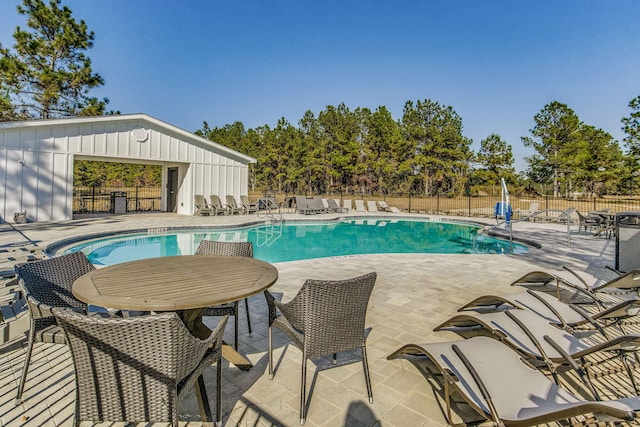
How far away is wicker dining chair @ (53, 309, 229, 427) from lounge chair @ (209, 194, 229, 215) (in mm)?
14254

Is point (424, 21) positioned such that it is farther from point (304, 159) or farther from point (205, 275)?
point (205, 275)

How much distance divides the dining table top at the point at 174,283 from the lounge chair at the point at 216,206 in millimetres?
12775

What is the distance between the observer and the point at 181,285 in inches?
88.0

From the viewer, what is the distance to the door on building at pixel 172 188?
16.6 metres

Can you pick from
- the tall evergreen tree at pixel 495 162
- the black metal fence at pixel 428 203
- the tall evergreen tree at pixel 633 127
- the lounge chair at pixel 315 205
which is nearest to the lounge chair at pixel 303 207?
the lounge chair at pixel 315 205

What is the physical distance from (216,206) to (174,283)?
44.7ft

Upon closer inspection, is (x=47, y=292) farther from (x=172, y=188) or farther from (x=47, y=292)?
(x=172, y=188)

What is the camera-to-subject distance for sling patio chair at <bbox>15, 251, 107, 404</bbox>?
215cm

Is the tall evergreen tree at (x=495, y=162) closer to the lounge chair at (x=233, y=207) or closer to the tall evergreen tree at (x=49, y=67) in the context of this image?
the lounge chair at (x=233, y=207)

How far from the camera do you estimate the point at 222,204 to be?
15.9 meters

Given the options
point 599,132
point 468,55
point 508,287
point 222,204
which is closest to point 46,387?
point 508,287

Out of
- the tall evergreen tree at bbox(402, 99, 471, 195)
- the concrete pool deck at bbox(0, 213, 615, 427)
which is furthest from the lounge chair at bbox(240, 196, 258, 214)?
the tall evergreen tree at bbox(402, 99, 471, 195)

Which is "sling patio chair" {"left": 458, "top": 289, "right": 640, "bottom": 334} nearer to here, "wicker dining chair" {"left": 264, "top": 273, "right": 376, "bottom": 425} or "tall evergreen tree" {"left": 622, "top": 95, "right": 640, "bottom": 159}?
"wicker dining chair" {"left": 264, "top": 273, "right": 376, "bottom": 425}

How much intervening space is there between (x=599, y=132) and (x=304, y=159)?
89.6ft
